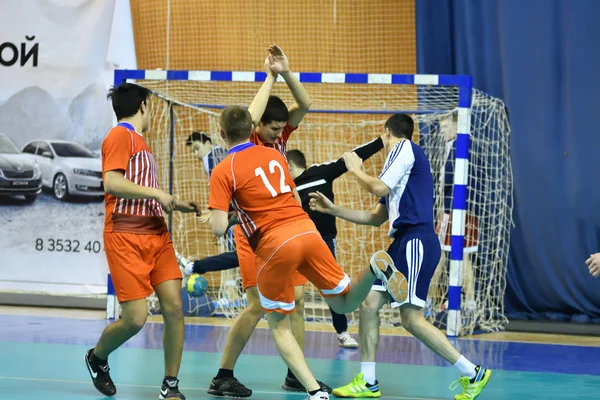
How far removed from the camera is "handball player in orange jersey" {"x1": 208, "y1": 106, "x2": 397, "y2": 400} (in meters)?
5.27

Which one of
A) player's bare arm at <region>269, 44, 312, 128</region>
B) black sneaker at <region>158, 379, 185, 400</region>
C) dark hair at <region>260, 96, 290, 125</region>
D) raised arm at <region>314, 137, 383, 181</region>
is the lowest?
black sneaker at <region>158, 379, 185, 400</region>

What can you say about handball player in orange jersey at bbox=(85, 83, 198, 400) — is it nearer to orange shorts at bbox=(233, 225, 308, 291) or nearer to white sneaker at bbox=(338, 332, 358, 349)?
orange shorts at bbox=(233, 225, 308, 291)

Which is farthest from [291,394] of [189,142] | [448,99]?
[448,99]

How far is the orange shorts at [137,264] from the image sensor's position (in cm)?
550

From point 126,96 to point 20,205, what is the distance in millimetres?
6732

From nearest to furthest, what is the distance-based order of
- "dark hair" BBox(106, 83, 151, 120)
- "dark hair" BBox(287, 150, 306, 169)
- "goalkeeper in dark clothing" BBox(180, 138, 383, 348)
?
"dark hair" BBox(106, 83, 151, 120), "goalkeeper in dark clothing" BBox(180, 138, 383, 348), "dark hair" BBox(287, 150, 306, 169)

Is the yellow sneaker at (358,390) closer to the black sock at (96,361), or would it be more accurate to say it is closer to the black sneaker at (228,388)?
the black sneaker at (228,388)

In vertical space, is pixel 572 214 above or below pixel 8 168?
below

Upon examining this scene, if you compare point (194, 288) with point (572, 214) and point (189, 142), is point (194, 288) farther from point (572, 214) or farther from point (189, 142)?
point (572, 214)

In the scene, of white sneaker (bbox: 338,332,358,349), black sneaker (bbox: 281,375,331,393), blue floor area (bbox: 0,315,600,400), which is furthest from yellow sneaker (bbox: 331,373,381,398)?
white sneaker (bbox: 338,332,358,349)

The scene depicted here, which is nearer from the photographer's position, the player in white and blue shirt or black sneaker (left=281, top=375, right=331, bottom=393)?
the player in white and blue shirt

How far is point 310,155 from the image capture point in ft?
38.1

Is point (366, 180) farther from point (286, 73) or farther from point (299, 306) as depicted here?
point (299, 306)

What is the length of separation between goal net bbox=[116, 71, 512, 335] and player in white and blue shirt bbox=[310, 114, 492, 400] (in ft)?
10.6
